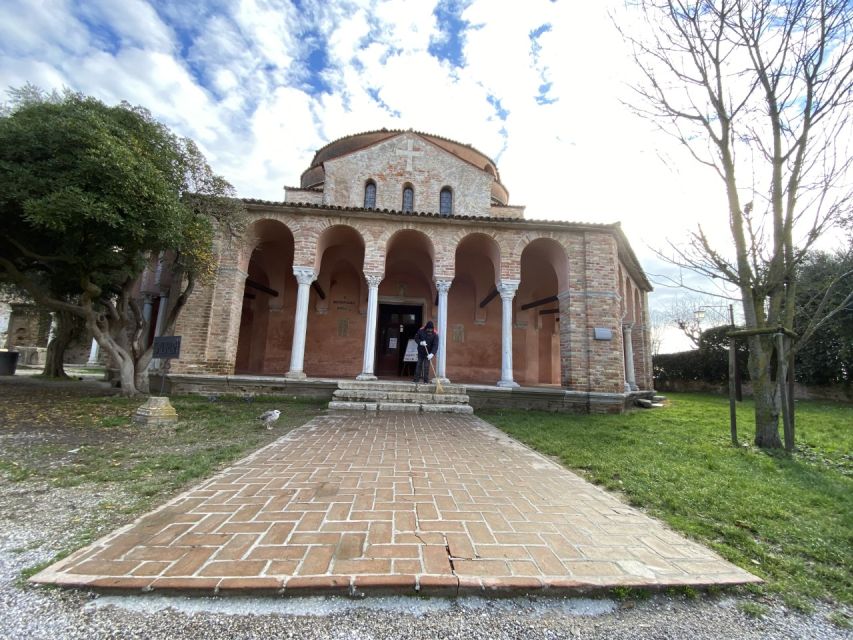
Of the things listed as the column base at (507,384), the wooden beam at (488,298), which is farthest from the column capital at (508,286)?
the column base at (507,384)

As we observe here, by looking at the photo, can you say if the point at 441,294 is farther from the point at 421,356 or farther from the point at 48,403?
the point at 48,403

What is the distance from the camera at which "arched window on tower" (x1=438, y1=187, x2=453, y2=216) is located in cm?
1464

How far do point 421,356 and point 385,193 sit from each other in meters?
7.57

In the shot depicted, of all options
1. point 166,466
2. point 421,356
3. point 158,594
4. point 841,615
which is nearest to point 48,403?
point 166,466

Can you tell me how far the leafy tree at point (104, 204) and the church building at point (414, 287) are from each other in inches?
51.4

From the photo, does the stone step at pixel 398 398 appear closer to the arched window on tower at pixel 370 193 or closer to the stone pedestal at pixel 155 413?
the stone pedestal at pixel 155 413

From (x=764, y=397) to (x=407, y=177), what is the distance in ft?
42.6

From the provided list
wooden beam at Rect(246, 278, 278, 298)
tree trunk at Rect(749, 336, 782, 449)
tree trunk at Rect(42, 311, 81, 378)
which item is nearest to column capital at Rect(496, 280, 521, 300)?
tree trunk at Rect(749, 336, 782, 449)

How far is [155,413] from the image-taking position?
6.07 metres

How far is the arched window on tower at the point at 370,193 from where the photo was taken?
1451 centimetres

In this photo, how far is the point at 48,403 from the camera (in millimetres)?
7793

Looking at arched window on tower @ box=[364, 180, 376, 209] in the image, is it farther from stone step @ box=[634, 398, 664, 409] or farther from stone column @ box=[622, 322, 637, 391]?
stone step @ box=[634, 398, 664, 409]

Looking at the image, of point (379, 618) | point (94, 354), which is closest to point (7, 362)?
point (94, 354)

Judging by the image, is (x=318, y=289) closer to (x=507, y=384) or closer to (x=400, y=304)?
(x=400, y=304)
